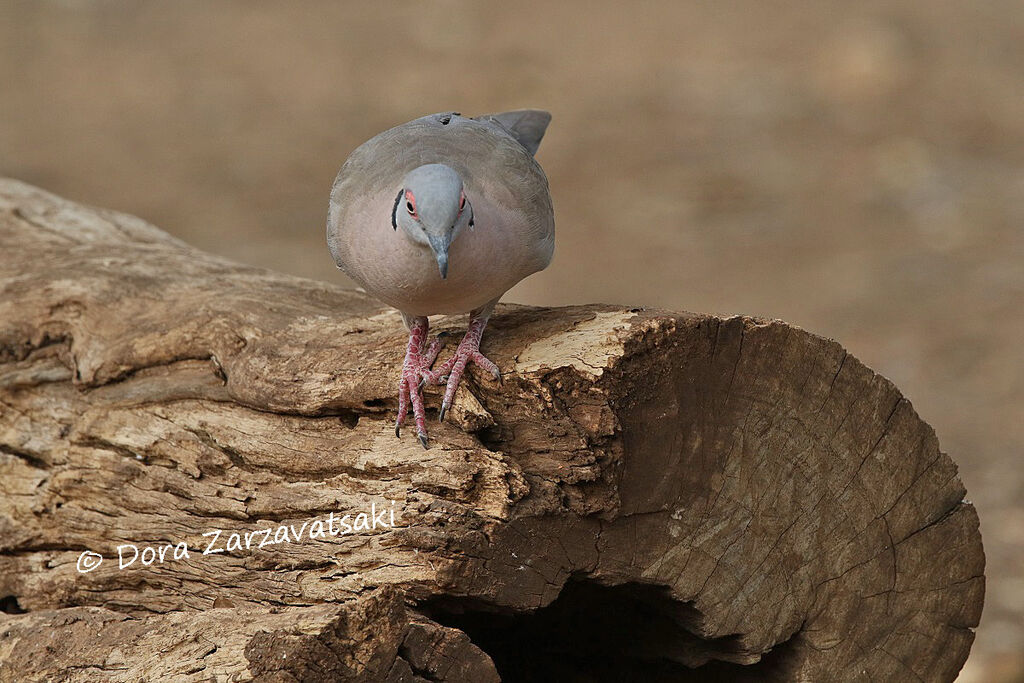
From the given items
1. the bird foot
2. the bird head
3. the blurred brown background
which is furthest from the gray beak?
the blurred brown background

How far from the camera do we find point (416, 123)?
3527 millimetres

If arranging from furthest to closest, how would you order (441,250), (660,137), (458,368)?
(660,137)
(458,368)
(441,250)

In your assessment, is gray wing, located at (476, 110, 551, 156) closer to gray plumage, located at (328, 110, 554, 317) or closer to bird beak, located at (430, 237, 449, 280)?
gray plumage, located at (328, 110, 554, 317)

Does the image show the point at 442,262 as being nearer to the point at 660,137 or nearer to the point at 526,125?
the point at 526,125

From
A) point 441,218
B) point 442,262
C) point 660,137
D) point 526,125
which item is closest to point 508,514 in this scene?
point 442,262

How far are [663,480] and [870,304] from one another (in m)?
5.08

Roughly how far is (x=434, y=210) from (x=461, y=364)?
47cm

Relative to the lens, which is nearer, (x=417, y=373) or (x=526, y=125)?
(x=417, y=373)

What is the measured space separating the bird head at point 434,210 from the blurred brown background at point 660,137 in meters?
4.08

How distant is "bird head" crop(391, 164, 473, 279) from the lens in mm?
2893

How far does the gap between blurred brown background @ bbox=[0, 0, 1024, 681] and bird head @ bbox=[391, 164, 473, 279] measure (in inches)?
161

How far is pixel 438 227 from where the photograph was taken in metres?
2.89

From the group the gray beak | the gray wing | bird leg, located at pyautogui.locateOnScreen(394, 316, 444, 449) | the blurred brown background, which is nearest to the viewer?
the gray beak
